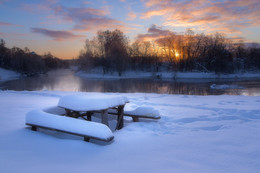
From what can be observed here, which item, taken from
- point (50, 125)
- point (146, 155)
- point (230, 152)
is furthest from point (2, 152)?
point (230, 152)

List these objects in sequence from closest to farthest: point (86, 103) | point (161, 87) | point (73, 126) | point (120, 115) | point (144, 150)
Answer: point (144, 150) → point (73, 126) → point (86, 103) → point (120, 115) → point (161, 87)

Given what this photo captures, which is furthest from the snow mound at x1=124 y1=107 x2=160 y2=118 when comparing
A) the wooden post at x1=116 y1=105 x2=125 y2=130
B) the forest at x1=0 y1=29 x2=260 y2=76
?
the forest at x1=0 y1=29 x2=260 y2=76

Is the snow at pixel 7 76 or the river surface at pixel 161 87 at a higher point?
the snow at pixel 7 76

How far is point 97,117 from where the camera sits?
758 centimetres

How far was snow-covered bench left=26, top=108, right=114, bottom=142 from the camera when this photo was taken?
13.6ft

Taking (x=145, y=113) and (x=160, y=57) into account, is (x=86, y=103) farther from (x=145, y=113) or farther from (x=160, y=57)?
(x=160, y=57)

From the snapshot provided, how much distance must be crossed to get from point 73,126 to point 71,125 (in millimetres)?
68

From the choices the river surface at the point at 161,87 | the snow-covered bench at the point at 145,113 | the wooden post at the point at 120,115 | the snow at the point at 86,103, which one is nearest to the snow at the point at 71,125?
the snow at the point at 86,103

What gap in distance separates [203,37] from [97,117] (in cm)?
6104

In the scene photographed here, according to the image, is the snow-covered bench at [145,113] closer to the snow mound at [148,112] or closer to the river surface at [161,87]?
the snow mound at [148,112]

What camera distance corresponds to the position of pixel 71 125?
4469mm

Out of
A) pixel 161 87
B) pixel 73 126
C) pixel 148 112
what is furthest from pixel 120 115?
pixel 161 87

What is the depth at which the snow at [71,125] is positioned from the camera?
13.7 feet

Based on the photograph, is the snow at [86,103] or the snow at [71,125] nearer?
the snow at [71,125]
